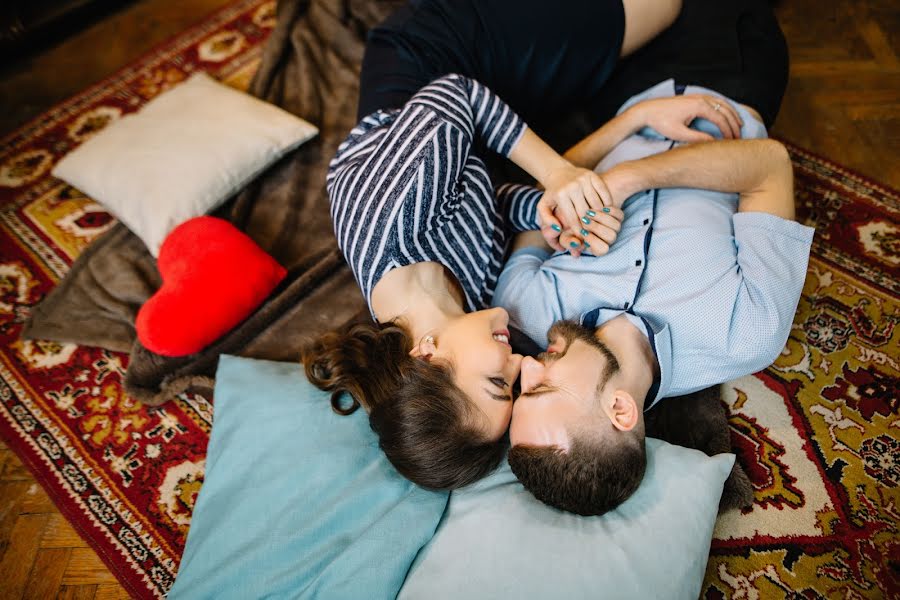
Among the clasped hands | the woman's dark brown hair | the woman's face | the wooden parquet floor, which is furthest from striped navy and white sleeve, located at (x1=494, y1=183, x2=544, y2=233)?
the wooden parquet floor

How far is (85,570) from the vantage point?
3.90 ft

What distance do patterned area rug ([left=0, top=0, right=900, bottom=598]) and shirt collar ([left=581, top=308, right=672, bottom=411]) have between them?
253 millimetres

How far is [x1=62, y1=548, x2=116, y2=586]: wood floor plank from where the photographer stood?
118 cm

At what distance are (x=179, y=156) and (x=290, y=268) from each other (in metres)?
0.42

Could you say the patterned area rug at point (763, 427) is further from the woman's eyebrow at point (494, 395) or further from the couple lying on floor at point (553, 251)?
the woman's eyebrow at point (494, 395)

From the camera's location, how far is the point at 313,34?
6.11 feet

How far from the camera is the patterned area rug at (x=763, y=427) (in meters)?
1.10

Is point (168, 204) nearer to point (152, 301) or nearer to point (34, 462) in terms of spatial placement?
point (152, 301)

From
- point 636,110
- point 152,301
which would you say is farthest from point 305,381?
point 636,110

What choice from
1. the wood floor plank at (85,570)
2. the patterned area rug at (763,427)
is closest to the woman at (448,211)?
the patterned area rug at (763,427)

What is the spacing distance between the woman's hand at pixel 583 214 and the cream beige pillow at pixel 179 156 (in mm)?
804

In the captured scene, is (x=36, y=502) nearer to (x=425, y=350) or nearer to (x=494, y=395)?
(x=425, y=350)

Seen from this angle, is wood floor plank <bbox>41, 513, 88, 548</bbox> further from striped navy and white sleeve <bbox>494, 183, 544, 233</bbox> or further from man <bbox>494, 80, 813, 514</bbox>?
striped navy and white sleeve <bbox>494, 183, 544, 233</bbox>

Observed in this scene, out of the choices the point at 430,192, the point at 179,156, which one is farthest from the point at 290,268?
the point at 430,192
